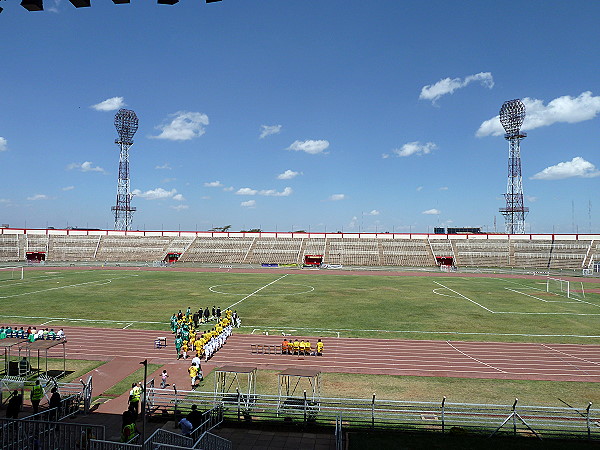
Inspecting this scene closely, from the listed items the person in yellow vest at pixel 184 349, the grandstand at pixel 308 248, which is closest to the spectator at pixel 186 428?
the person in yellow vest at pixel 184 349

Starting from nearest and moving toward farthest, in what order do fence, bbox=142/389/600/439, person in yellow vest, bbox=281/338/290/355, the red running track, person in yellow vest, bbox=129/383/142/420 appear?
fence, bbox=142/389/600/439 < person in yellow vest, bbox=129/383/142/420 < the red running track < person in yellow vest, bbox=281/338/290/355

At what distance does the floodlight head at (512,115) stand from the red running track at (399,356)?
85775 mm

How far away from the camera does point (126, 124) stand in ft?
352

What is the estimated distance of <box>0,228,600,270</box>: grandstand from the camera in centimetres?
8562

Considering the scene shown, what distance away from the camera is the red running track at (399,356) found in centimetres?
2025

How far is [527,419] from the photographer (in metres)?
13.9

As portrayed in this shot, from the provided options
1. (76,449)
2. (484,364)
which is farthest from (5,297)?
(484,364)

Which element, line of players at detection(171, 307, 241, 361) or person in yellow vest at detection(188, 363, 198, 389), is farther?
line of players at detection(171, 307, 241, 361)

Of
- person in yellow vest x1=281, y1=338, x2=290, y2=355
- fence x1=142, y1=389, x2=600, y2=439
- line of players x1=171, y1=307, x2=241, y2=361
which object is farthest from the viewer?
person in yellow vest x1=281, y1=338, x2=290, y2=355

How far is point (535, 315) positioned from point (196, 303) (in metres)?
29.4

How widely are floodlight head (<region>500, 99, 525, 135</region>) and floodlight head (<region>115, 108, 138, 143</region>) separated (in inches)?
3638

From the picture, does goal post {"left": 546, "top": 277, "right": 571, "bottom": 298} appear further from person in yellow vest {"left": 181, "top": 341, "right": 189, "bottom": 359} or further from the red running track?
person in yellow vest {"left": 181, "top": 341, "right": 189, "bottom": 359}

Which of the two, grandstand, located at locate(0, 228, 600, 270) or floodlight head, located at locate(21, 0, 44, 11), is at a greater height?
floodlight head, located at locate(21, 0, 44, 11)

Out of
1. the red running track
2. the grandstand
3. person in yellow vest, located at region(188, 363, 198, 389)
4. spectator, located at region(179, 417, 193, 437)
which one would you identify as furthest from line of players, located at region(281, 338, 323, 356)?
the grandstand
